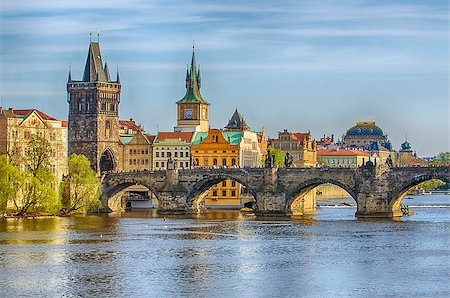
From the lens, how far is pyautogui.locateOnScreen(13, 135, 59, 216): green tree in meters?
110

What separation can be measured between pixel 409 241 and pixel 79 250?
23267mm

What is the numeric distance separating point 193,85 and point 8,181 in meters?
62.0

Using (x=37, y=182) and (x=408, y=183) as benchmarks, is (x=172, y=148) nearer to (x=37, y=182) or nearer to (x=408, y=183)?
(x=408, y=183)

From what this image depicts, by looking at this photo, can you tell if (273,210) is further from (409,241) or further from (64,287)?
(64,287)

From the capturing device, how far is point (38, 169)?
371 feet

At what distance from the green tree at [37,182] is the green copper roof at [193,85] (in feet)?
161

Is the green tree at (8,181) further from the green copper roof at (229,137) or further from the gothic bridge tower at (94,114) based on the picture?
the green copper roof at (229,137)

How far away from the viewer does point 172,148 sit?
6245 inches

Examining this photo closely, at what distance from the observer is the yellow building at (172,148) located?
6191 inches

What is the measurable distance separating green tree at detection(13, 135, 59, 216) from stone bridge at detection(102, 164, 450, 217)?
16366 mm

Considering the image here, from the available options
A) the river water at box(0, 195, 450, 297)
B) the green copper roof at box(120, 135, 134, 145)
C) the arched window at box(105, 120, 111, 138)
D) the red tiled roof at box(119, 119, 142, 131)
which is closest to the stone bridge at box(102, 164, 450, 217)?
the river water at box(0, 195, 450, 297)

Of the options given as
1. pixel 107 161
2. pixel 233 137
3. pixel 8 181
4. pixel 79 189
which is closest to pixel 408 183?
pixel 79 189

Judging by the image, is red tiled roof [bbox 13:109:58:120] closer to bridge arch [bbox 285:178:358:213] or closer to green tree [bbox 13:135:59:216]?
green tree [bbox 13:135:59:216]

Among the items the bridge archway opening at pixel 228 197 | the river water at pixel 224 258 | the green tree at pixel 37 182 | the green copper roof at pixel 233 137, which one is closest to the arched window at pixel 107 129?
the green copper roof at pixel 233 137
